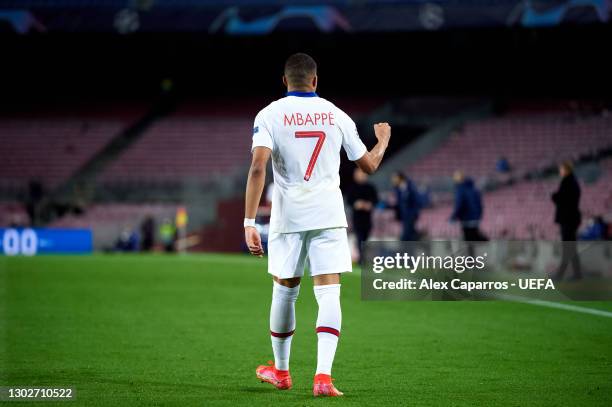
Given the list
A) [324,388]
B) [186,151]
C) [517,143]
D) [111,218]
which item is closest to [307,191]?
[324,388]

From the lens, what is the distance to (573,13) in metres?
34.2

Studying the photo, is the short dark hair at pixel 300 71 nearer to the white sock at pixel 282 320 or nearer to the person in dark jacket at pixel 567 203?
the white sock at pixel 282 320

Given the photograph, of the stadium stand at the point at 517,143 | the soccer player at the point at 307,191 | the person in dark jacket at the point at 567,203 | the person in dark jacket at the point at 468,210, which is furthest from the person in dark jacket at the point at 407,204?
the soccer player at the point at 307,191

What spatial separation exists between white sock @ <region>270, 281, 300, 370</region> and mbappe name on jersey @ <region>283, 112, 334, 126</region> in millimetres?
1094

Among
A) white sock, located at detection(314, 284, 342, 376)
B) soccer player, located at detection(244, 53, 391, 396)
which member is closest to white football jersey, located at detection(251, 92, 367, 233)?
soccer player, located at detection(244, 53, 391, 396)

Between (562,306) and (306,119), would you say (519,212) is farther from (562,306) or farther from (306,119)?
(306,119)

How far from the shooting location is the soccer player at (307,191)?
6.65m

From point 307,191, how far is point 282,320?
36.0 inches

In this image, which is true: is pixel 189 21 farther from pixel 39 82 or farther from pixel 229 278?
pixel 229 278

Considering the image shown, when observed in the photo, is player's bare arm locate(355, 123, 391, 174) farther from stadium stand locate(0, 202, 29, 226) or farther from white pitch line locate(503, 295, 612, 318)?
stadium stand locate(0, 202, 29, 226)

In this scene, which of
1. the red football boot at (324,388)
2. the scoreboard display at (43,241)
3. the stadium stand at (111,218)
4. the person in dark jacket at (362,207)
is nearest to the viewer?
the red football boot at (324,388)

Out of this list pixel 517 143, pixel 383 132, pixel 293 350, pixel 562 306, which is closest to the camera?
pixel 383 132

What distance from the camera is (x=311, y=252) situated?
6762mm

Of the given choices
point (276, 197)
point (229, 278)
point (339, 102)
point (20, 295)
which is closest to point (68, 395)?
point (276, 197)
